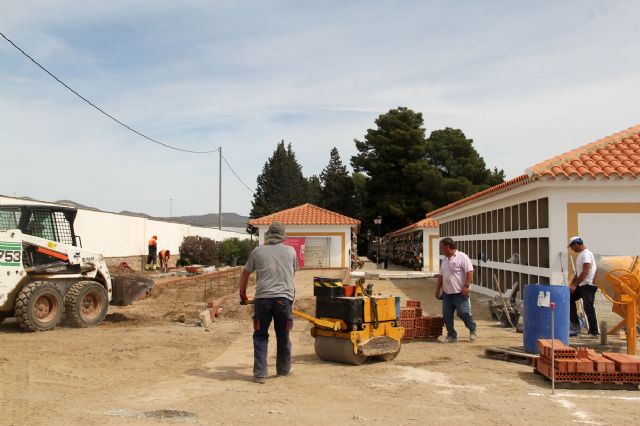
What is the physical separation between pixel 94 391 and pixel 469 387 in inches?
165

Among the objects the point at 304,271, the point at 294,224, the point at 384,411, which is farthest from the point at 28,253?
→ the point at 294,224

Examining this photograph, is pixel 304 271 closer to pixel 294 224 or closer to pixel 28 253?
pixel 294 224

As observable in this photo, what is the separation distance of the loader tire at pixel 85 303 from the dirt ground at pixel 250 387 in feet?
3.54

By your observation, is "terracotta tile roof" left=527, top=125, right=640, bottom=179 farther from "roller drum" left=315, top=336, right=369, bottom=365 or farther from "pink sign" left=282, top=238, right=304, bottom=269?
"pink sign" left=282, top=238, right=304, bottom=269

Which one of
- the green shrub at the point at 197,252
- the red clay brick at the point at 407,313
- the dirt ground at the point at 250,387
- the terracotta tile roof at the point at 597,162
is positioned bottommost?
the dirt ground at the point at 250,387

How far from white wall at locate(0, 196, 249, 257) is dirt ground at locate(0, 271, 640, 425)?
1370 centimetres

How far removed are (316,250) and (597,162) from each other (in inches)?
860

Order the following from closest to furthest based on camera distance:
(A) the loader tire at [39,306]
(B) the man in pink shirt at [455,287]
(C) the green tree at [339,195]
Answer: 1. (B) the man in pink shirt at [455,287]
2. (A) the loader tire at [39,306]
3. (C) the green tree at [339,195]

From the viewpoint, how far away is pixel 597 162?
47.1 ft

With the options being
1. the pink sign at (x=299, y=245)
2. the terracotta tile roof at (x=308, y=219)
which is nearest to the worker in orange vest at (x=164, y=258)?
the terracotta tile roof at (x=308, y=219)

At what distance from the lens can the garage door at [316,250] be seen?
1375 inches

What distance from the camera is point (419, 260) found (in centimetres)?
4197

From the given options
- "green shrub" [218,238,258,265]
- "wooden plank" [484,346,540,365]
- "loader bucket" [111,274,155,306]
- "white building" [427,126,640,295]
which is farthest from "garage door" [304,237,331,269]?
"wooden plank" [484,346,540,365]

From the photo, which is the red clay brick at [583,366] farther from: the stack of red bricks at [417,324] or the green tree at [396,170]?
the green tree at [396,170]
